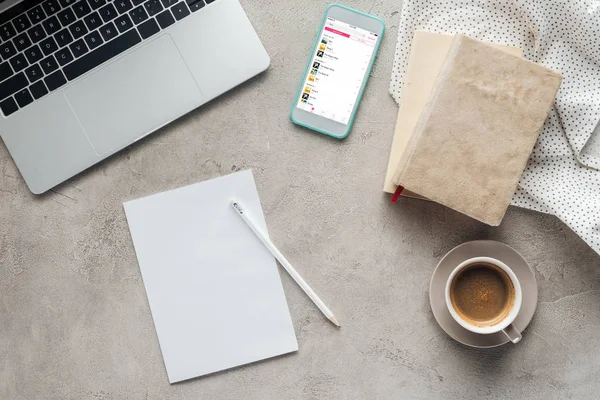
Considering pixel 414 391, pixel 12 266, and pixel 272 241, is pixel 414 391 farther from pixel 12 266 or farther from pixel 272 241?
pixel 12 266

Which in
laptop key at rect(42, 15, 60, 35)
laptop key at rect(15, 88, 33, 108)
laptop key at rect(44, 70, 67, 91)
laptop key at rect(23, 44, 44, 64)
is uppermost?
laptop key at rect(42, 15, 60, 35)

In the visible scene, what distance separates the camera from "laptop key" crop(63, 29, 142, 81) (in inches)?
29.7

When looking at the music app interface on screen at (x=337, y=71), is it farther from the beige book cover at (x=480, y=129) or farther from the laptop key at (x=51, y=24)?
the laptop key at (x=51, y=24)

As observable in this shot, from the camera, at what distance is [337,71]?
796 millimetres

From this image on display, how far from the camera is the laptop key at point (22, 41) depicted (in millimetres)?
748

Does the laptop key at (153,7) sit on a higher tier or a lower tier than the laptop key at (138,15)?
higher

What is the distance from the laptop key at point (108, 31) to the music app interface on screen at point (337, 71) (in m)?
0.25

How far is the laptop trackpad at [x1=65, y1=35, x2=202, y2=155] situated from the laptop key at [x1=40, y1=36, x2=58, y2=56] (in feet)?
0.17

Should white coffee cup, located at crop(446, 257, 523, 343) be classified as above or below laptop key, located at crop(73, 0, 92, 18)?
below

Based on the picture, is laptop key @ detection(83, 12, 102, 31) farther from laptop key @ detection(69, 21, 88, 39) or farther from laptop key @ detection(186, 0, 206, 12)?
laptop key @ detection(186, 0, 206, 12)

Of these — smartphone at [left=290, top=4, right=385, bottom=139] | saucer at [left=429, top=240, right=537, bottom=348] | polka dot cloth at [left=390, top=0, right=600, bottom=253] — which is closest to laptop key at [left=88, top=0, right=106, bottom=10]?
smartphone at [left=290, top=4, right=385, bottom=139]

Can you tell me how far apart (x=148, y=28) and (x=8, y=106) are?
0.67ft

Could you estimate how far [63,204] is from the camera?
0.81 meters

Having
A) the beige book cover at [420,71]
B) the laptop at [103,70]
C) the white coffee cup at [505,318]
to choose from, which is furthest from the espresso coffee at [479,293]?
the laptop at [103,70]
